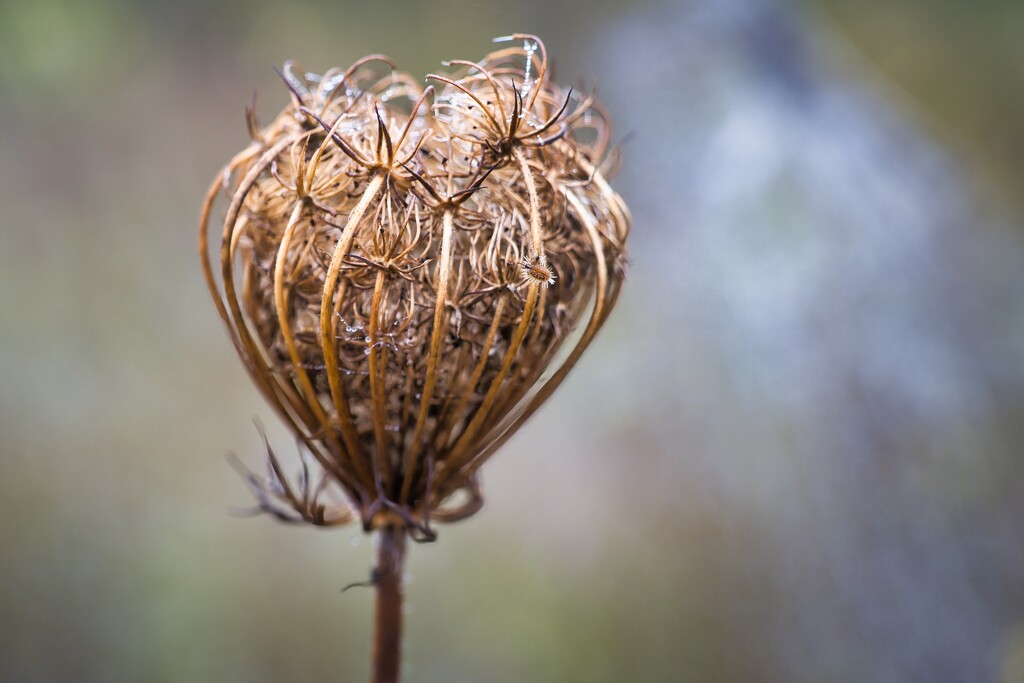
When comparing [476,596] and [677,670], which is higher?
[476,596]

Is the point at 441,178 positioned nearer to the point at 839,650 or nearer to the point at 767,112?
the point at 767,112

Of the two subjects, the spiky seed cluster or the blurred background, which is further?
the blurred background

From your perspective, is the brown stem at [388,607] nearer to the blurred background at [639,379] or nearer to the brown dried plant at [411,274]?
the brown dried plant at [411,274]

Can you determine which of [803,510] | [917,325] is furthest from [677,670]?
→ [917,325]

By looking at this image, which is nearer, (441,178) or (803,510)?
(441,178)

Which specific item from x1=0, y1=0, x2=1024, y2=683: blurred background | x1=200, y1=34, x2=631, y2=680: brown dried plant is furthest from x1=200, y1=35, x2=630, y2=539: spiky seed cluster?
x1=0, y1=0, x2=1024, y2=683: blurred background

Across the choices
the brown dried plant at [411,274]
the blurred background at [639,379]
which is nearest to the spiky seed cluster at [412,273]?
the brown dried plant at [411,274]

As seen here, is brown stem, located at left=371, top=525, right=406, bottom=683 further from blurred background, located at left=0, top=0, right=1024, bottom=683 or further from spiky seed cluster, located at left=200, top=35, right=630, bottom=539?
blurred background, located at left=0, top=0, right=1024, bottom=683

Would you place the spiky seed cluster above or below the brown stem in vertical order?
above

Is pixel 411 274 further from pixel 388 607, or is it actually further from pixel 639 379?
pixel 639 379
